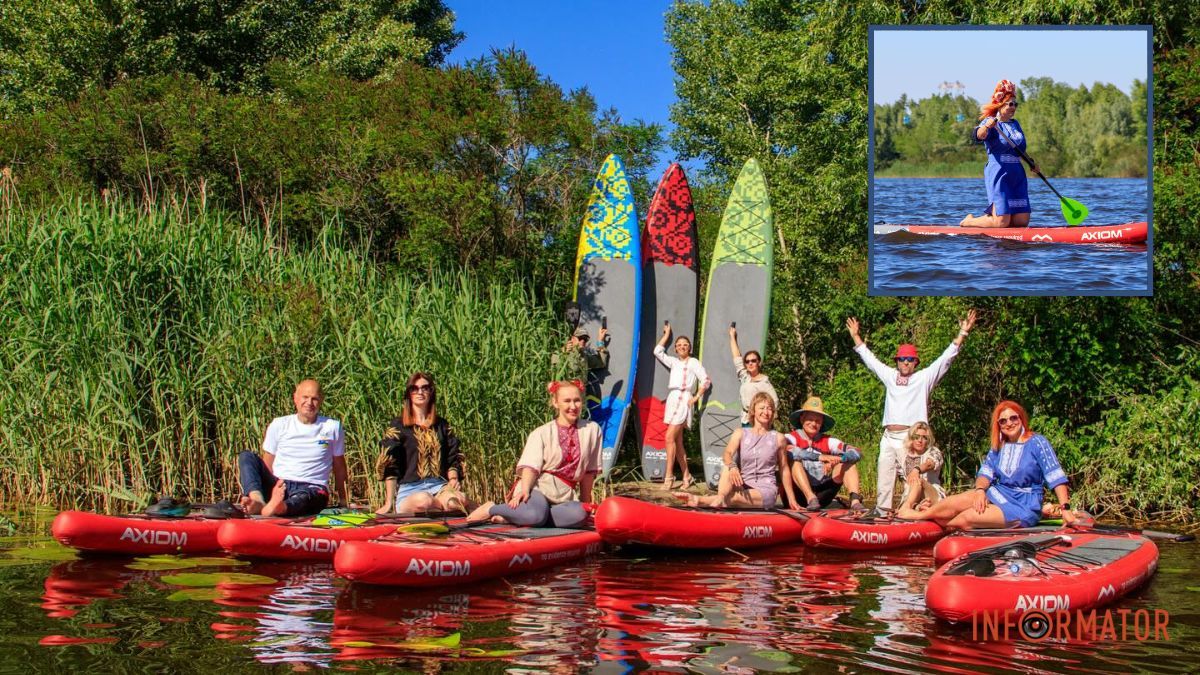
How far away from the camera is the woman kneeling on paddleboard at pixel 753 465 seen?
325 inches

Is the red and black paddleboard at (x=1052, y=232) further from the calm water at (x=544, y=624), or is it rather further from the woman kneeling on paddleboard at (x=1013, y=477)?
the calm water at (x=544, y=624)

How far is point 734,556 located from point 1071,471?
12.2 ft

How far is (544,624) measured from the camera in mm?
5539

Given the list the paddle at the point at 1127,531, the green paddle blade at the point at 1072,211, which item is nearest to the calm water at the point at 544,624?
the paddle at the point at 1127,531

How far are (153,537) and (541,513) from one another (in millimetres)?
2257

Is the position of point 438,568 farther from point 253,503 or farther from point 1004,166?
point 1004,166

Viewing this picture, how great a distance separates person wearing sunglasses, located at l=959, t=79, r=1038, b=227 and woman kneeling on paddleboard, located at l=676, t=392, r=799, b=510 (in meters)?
3.46

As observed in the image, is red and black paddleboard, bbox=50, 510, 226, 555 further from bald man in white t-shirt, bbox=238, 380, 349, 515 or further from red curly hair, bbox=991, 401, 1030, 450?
red curly hair, bbox=991, 401, 1030, 450

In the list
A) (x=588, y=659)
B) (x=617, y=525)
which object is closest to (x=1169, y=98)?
(x=617, y=525)

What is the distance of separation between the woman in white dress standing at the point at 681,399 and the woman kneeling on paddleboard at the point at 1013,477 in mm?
3585

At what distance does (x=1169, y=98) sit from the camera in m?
10.7

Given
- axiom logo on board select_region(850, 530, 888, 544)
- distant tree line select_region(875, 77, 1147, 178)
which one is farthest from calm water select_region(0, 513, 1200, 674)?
distant tree line select_region(875, 77, 1147, 178)

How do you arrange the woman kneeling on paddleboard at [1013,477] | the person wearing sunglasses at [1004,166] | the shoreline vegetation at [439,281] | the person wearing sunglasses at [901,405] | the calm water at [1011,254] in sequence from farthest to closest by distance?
the person wearing sunglasses at [1004,166], the calm water at [1011,254], the person wearing sunglasses at [901,405], the shoreline vegetation at [439,281], the woman kneeling on paddleboard at [1013,477]

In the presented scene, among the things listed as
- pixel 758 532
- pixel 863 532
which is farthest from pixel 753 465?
pixel 863 532
